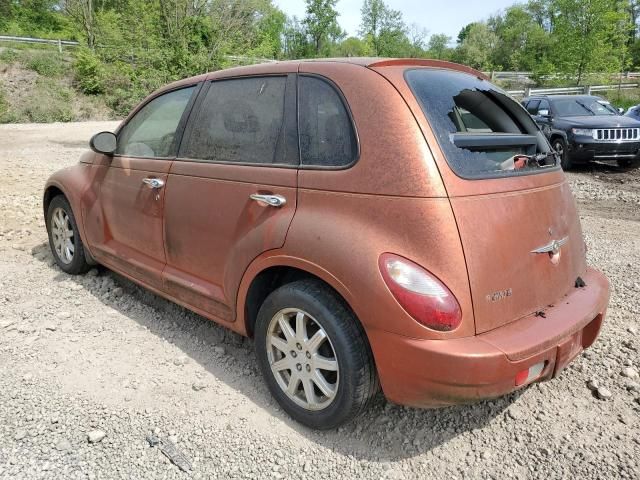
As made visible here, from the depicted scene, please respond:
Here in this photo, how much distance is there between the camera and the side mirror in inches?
150

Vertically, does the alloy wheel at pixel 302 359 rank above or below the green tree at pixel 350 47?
below

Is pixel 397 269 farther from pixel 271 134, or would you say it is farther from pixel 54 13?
pixel 54 13

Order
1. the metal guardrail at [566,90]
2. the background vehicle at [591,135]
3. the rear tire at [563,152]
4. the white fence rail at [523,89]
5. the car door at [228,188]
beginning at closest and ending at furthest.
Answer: the car door at [228,188], the background vehicle at [591,135], the rear tire at [563,152], the white fence rail at [523,89], the metal guardrail at [566,90]

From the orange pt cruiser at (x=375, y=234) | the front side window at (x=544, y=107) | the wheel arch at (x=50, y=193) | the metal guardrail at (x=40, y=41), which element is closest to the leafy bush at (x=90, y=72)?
the metal guardrail at (x=40, y=41)

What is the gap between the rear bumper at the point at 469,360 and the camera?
2.07m

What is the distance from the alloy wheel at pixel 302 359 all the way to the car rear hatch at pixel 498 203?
0.74m

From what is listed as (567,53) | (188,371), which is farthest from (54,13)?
(188,371)

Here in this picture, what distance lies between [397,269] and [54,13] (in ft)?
182

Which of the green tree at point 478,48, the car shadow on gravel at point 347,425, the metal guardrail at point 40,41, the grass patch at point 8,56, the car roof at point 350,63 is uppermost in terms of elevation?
the green tree at point 478,48

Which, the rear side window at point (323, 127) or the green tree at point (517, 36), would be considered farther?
the green tree at point (517, 36)

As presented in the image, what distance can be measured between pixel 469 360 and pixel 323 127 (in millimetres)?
1310

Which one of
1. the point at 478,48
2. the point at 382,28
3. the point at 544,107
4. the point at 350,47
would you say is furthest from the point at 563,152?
the point at 350,47

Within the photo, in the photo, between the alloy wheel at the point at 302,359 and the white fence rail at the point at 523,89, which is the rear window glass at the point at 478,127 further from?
the white fence rail at the point at 523,89

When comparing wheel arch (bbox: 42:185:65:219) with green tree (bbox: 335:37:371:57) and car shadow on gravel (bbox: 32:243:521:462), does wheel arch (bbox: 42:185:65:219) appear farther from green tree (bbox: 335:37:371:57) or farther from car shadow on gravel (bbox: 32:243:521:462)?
green tree (bbox: 335:37:371:57)
